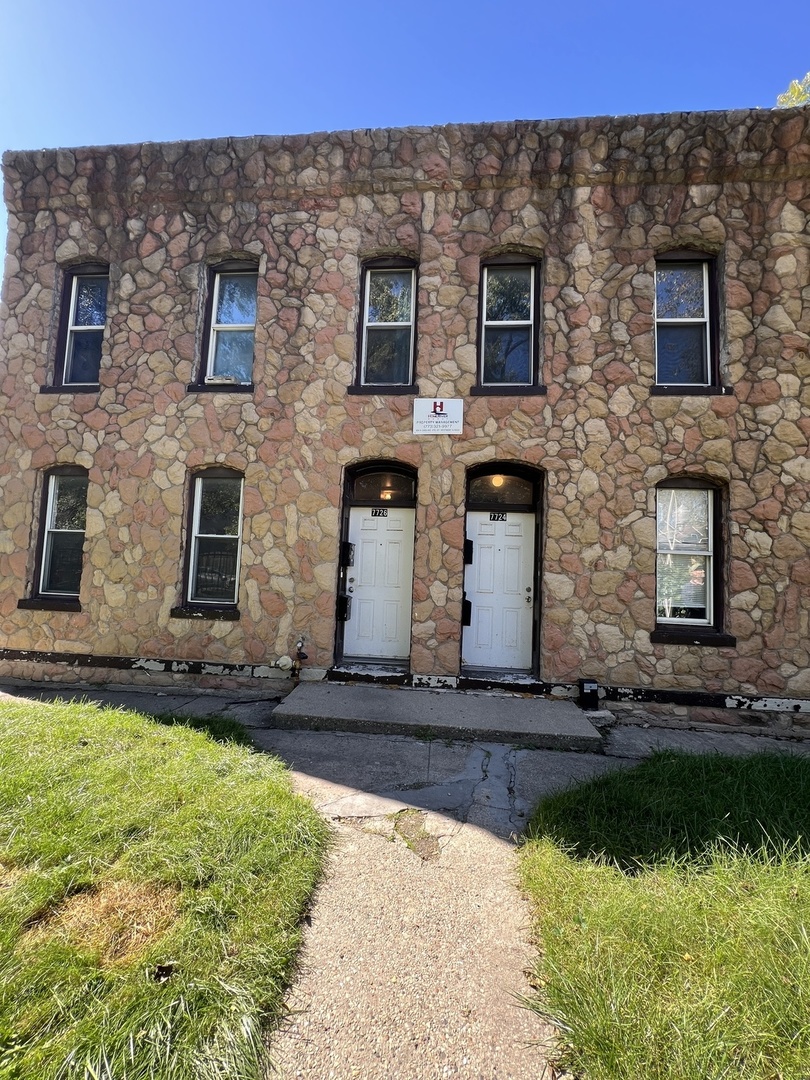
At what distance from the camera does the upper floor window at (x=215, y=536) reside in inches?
270

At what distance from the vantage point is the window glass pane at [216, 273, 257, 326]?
7.18m

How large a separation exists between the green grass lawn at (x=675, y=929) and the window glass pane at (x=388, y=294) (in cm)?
607

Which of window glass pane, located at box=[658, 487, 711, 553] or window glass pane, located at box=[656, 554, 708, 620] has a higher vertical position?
window glass pane, located at box=[658, 487, 711, 553]

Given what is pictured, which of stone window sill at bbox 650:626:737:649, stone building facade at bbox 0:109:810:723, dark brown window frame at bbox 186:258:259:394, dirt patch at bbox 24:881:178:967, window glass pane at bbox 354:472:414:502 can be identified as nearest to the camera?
dirt patch at bbox 24:881:178:967

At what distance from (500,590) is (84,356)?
6846 mm

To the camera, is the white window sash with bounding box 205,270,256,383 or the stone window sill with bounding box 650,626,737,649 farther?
the white window sash with bounding box 205,270,256,383

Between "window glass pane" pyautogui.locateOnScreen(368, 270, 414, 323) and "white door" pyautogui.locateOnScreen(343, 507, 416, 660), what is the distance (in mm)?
2643

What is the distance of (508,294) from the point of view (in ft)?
22.2

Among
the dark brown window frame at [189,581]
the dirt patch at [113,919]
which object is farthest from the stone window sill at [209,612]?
the dirt patch at [113,919]

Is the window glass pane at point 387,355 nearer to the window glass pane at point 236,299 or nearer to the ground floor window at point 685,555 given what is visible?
the window glass pane at point 236,299

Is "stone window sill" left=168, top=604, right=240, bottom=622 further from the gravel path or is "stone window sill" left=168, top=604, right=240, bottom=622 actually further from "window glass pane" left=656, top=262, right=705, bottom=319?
"window glass pane" left=656, top=262, right=705, bottom=319

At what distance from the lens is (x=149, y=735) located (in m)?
4.31

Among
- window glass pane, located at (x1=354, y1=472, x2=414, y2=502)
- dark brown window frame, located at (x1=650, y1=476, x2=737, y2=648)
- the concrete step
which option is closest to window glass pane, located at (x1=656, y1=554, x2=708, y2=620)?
dark brown window frame, located at (x1=650, y1=476, x2=737, y2=648)

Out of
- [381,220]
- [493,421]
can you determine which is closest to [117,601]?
[493,421]
